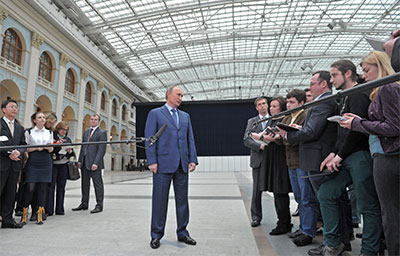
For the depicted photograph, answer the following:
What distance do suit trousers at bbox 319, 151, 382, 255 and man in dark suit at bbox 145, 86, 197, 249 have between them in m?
1.27

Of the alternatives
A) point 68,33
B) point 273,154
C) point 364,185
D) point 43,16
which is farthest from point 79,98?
point 364,185

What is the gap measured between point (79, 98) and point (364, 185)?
2193 centimetres

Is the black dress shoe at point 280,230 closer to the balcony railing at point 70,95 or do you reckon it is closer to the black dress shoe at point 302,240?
the black dress shoe at point 302,240

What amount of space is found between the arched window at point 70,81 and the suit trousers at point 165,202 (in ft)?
65.0

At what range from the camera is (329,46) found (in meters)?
24.7

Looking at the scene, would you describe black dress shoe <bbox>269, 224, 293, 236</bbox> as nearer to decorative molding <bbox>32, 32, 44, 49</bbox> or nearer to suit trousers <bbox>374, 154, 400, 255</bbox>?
suit trousers <bbox>374, 154, 400, 255</bbox>

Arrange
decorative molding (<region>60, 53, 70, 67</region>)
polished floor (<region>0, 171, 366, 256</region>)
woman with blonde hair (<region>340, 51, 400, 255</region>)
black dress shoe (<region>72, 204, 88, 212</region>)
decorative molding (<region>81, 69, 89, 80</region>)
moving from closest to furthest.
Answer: woman with blonde hair (<region>340, 51, 400, 255</region>) < polished floor (<region>0, 171, 366, 256</region>) < black dress shoe (<region>72, 204, 88, 212</region>) < decorative molding (<region>60, 53, 70, 67</region>) < decorative molding (<region>81, 69, 89, 80</region>)

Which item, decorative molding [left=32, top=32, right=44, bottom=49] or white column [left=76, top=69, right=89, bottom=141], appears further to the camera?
white column [left=76, top=69, right=89, bottom=141]

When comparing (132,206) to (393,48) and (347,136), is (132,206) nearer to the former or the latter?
(347,136)

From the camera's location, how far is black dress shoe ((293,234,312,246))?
267cm

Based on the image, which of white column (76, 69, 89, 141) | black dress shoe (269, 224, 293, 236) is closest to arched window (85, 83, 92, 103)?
white column (76, 69, 89, 141)

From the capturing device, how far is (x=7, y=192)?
342 centimetres

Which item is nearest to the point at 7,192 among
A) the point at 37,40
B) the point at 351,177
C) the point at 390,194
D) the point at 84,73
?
the point at 351,177

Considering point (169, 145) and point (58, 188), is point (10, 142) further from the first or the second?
point (169, 145)
